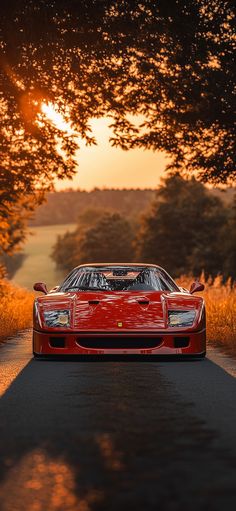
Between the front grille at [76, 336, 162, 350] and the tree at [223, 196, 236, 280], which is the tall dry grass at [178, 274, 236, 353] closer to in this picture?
the front grille at [76, 336, 162, 350]

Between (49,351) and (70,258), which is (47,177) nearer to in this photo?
(49,351)

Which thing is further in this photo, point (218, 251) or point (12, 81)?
point (218, 251)

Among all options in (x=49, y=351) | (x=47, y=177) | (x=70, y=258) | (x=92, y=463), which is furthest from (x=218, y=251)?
(x=92, y=463)

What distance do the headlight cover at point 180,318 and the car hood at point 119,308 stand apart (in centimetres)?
5

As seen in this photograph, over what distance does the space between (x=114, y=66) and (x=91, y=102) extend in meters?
1.03

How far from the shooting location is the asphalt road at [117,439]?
5422 mm

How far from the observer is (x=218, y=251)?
265 ft

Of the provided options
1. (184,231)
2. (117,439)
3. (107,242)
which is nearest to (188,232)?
(184,231)

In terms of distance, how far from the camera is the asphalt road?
5422 millimetres

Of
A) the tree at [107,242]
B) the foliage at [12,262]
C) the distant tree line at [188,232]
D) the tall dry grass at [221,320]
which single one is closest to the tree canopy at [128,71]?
the tall dry grass at [221,320]

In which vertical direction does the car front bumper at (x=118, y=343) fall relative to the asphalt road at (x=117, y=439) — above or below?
above

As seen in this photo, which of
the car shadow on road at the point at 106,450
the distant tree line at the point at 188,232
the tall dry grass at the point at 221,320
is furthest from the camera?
the distant tree line at the point at 188,232

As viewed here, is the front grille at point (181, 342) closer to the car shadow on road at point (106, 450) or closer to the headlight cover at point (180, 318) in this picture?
the headlight cover at point (180, 318)

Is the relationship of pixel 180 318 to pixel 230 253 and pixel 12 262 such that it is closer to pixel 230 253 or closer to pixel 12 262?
pixel 230 253
